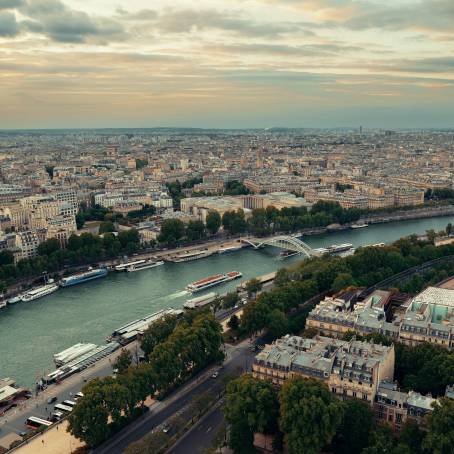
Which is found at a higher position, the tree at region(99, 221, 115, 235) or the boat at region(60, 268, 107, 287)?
the tree at region(99, 221, 115, 235)

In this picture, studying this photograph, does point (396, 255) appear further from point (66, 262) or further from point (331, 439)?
point (66, 262)

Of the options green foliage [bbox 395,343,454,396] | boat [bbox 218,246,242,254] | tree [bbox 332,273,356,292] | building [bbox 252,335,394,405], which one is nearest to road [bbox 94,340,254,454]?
building [bbox 252,335,394,405]

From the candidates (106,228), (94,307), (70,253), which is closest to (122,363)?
(94,307)

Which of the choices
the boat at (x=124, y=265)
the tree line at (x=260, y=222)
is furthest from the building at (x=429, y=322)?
the tree line at (x=260, y=222)

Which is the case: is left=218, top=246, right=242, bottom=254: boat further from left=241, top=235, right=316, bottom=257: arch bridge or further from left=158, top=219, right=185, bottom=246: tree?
left=158, top=219, right=185, bottom=246: tree

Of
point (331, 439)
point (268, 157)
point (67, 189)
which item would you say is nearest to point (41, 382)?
point (331, 439)

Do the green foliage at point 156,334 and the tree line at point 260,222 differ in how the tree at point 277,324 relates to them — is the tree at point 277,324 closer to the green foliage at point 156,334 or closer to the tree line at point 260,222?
the green foliage at point 156,334
